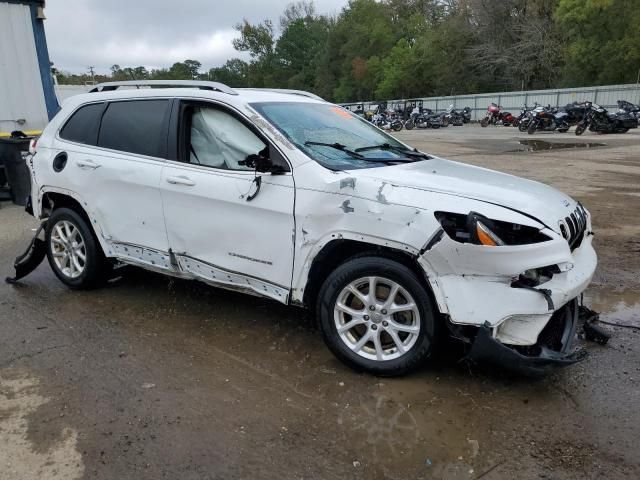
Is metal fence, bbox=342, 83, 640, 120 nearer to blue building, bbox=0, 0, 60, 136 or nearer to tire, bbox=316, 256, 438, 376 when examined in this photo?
blue building, bbox=0, 0, 60, 136

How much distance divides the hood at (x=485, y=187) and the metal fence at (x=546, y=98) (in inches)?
1478

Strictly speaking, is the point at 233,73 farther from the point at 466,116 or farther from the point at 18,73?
the point at 18,73

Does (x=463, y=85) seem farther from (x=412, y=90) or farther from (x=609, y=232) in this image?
(x=609, y=232)

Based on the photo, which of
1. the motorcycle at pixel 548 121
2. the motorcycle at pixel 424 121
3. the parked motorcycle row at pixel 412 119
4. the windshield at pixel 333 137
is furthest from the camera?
the motorcycle at pixel 424 121

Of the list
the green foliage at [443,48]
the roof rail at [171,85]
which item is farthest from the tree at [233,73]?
the roof rail at [171,85]

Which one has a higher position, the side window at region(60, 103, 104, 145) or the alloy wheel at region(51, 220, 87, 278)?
the side window at region(60, 103, 104, 145)

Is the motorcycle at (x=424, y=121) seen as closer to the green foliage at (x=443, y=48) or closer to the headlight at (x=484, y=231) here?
the green foliage at (x=443, y=48)

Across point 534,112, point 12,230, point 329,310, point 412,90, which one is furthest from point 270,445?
point 412,90

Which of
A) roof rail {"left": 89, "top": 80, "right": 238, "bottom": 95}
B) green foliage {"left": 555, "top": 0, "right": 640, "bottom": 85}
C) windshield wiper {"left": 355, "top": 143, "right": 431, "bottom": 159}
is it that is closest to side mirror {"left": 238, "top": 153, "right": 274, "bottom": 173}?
roof rail {"left": 89, "top": 80, "right": 238, "bottom": 95}

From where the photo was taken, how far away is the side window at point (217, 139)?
12.9ft

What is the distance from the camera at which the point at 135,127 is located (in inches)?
179

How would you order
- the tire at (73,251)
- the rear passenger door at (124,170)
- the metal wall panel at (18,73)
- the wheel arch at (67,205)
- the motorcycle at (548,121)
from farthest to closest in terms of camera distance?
the motorcycle at (548,121) < the metal wall panel at (18,73) < the tire at (73,251) < the wheel arch at (67,205) < the rear passenger door at (124,170)

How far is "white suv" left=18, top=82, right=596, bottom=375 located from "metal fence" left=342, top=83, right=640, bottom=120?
125ft

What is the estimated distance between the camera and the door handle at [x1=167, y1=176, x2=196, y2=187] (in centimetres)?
404
